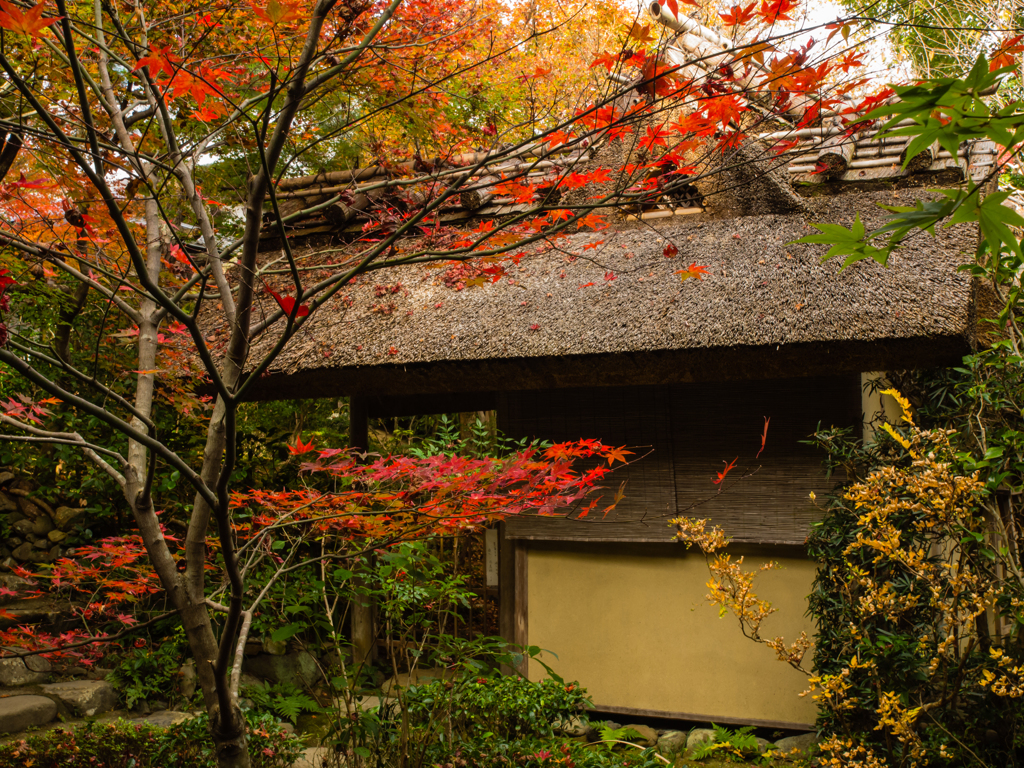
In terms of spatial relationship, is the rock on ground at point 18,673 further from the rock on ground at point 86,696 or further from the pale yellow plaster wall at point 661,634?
the pale yellow plaster wall at point 661,634

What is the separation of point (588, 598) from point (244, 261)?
335cm

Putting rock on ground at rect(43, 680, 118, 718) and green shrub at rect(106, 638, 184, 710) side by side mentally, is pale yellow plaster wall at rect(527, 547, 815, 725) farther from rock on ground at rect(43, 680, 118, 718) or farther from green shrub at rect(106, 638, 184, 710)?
rock on ground at rect(43, 680, 118, 718)

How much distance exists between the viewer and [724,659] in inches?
160

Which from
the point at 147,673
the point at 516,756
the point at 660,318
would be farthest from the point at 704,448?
the point at 147,673

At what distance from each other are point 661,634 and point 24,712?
11.9 feet

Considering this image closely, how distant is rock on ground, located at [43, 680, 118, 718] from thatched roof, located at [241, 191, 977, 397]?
2.05 meters

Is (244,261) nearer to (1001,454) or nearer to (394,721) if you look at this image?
(394,721)

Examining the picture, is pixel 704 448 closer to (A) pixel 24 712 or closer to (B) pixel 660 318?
(B) pixel 660 318

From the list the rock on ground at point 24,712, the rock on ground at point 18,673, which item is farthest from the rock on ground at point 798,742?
the rock on ground at point 18,673

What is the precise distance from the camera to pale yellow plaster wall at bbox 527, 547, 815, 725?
3.98 metres

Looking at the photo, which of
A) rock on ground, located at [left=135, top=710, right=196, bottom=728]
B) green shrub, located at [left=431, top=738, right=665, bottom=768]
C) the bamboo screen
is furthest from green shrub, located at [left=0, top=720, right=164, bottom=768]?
the bamboo screen

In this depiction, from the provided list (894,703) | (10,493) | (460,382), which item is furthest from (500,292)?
(10,493)

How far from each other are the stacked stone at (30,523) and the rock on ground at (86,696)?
139 cm

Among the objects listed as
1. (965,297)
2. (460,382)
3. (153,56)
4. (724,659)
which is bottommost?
(724,659)
